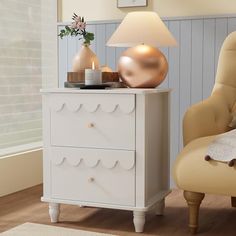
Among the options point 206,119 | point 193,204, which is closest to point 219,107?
point 206,119

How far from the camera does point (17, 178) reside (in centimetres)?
303

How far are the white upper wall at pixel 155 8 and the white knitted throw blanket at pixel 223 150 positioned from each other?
109cm

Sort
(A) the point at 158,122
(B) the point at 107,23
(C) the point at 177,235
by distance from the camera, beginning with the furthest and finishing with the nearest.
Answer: (B) the point at 107,23, (A) the point at 158,122, (C) the point at 177,235

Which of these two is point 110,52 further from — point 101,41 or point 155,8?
point 155,8

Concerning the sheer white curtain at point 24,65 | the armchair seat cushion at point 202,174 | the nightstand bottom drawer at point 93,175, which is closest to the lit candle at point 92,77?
the nightstand bottom drawer at point 93,175

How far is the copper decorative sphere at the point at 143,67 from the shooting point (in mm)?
2369

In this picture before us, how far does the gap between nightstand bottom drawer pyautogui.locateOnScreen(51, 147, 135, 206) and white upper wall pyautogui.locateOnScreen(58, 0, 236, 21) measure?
1.14 metres

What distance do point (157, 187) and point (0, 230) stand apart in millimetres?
723

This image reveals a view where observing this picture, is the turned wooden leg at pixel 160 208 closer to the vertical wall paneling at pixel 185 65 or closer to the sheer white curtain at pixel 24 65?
the vertical wall paneling at pixel 185 65

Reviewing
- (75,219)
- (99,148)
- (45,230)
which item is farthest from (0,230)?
(99,148)

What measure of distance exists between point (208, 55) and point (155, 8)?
43 cm

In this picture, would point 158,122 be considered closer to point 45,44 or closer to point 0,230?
point 0,230

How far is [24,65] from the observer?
10.4 feet

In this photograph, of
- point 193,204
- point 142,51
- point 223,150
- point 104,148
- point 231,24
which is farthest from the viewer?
point 231,24
